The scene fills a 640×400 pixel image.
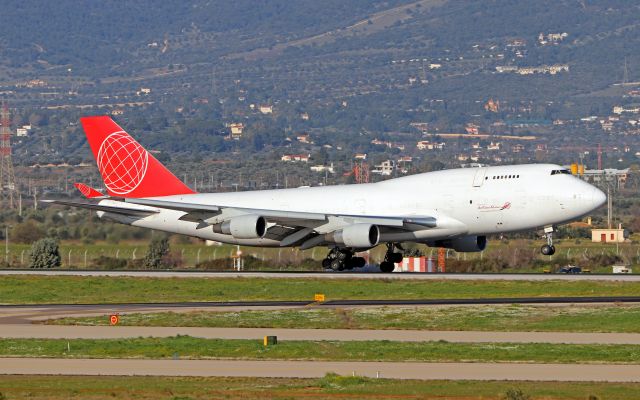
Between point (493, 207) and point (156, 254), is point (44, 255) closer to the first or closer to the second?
point (156, 254)

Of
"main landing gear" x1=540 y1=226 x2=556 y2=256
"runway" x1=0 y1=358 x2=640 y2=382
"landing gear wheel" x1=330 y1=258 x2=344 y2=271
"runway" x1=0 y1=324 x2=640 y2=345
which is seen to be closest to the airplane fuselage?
"main landing gear" x1=540 y1=226 x2=556 y2=256

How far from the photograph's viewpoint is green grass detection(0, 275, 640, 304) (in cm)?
5634

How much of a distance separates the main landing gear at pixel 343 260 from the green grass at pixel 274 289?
20.9 ft

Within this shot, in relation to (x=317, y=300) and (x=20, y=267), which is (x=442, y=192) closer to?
(x=317, y=300)

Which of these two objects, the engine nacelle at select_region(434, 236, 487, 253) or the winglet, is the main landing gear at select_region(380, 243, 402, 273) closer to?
the engine nacelle at select_region(434, 236, 487, 253)

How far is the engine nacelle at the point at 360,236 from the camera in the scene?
214ft

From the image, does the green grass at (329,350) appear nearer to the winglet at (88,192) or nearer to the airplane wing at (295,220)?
the airplane wing at (295,220)

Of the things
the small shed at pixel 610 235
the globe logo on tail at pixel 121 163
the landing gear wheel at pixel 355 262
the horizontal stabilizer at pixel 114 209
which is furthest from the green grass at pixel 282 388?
the small shed at pixel 610 235

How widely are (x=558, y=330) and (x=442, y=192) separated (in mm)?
23683

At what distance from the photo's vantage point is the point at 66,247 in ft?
283

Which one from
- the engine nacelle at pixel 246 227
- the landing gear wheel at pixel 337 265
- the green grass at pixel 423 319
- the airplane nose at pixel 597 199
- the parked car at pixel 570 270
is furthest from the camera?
the parked car at pixel 570 270

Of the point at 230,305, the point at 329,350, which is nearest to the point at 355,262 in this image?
the point at 230,305

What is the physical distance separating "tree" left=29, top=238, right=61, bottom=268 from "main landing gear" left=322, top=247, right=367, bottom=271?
732 inches

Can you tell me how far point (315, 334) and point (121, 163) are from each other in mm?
35946
